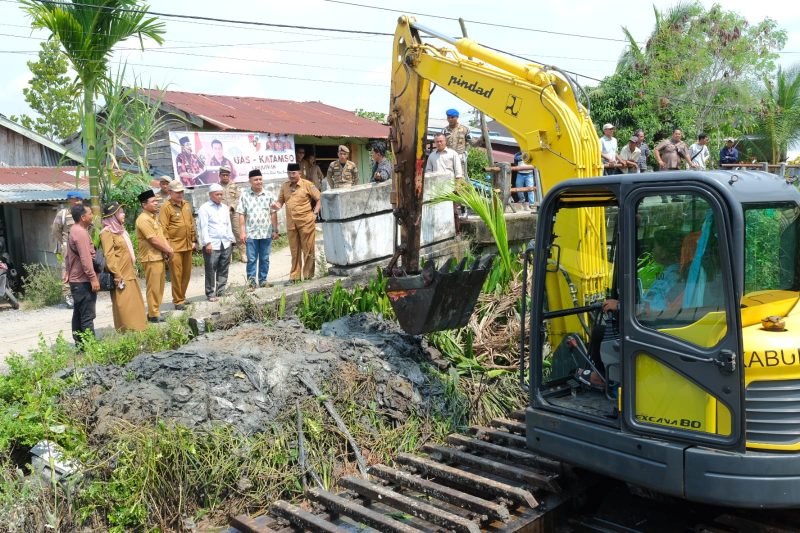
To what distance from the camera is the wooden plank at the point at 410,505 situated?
13.3 feet

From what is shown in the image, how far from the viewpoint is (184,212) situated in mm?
9383

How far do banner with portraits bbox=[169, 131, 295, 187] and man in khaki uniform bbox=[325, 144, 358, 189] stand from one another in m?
4.98

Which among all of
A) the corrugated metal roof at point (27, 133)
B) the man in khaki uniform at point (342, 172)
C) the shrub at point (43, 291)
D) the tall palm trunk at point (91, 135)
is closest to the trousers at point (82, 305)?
the tall palm trunk at point (91, 135)

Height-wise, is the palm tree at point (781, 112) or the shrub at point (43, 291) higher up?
the palm tree at point (781, 112)

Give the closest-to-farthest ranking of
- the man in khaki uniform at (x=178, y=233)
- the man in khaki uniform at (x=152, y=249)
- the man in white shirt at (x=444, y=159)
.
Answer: the man in khaki uniform at (x=152, y=249), the man in khaki uniform at (x=178, y=233), the man in white shirt at (x=444, y=159)

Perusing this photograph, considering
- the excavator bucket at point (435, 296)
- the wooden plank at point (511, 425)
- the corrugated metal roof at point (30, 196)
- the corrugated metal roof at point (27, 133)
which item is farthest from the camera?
the corrugated metal roof at point (27, 133)

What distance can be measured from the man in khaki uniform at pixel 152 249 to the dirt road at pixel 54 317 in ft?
0.71

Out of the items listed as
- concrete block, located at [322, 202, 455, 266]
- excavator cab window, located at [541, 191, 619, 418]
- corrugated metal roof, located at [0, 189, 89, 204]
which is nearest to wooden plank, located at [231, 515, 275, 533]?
excavator cab window, located at [541, 191, 619, 418]

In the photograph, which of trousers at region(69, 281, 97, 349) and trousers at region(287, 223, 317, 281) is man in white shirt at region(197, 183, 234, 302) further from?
trousers at region(69, 281, 97, 349)

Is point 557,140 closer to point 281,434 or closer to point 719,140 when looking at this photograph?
point 281,434

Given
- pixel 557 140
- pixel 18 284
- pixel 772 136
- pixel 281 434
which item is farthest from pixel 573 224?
pixel 772 136

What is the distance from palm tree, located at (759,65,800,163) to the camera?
23.2m

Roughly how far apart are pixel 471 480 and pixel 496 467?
0.96 feet

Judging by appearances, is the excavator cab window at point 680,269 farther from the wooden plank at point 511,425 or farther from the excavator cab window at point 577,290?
the wooden plank at point 511,425
